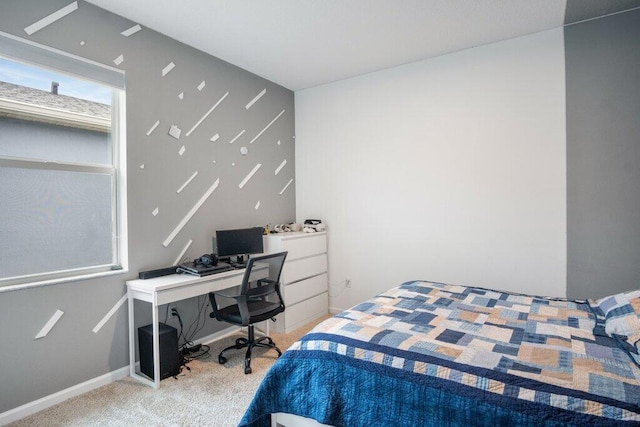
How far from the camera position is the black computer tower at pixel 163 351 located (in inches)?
106

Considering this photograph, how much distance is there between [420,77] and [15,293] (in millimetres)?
3890

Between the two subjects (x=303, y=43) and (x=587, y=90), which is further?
(x=303, y=43)

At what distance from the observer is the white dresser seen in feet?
12.3

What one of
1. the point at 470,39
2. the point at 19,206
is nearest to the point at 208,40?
the point at 19,206

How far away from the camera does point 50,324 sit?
7.93ft

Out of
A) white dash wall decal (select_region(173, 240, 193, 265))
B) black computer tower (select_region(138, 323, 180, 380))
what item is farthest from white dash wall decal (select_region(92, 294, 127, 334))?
white dash wall decal (select_region(173, 240, 193, 265))

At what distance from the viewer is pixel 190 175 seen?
3.33 metres

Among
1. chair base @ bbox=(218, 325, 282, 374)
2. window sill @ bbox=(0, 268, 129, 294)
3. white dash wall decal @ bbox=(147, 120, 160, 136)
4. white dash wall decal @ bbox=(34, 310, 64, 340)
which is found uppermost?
white dash wall decal @ bbox=(147, 120, 160, 136)

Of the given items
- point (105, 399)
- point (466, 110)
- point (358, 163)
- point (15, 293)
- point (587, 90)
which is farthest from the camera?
point (358, 163)

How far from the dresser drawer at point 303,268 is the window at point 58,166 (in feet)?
5.05

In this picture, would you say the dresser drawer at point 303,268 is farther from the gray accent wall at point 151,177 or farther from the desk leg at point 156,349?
the desk leg at point 156,349

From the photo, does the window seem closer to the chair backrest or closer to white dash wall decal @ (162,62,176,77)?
white dash wall decal @ (162,62,176,77)

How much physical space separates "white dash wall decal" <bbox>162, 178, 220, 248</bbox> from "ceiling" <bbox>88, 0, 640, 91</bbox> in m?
1.34

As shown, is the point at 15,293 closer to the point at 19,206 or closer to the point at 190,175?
the point at 19,206
